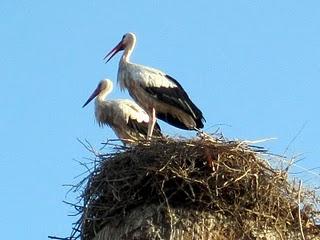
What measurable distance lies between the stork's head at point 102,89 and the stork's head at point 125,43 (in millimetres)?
691

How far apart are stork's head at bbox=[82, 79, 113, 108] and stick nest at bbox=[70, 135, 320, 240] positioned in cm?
457

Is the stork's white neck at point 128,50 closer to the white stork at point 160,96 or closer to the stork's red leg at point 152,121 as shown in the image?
the white stork at point 160,96

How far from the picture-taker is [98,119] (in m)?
13.7

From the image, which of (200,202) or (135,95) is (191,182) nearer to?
(200,202)

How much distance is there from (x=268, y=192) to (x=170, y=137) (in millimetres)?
1052

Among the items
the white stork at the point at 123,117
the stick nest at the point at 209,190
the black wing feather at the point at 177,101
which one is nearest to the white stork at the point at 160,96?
the black wing feather at the point at 177,101

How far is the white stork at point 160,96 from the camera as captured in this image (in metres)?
11.9

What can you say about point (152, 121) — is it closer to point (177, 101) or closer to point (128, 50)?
point (177, 101)

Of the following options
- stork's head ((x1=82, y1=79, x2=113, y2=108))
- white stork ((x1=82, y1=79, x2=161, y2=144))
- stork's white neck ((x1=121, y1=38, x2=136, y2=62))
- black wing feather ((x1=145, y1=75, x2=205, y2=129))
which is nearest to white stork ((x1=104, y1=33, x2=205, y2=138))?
black wing feather ((x1=145, y1=75, x2=205, y2=129))

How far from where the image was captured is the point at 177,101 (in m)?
12.0

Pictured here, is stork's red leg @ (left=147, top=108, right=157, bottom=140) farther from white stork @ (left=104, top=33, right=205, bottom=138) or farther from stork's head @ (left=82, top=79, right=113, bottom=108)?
stork's head @ (left=82, top=79, right=113, bottom=108)

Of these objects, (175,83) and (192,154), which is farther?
(175,83)

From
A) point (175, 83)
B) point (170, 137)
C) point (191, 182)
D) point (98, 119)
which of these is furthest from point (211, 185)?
point (98, 119)

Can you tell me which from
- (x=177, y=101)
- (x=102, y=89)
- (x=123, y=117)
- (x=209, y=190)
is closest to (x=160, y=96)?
(x=177, y=101)
